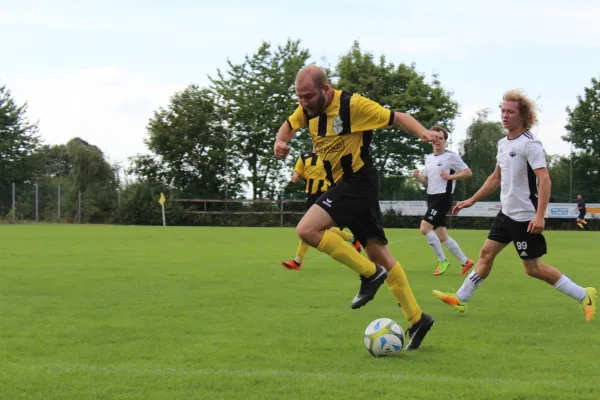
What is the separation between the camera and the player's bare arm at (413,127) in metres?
4.84

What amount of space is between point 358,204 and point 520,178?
1903 mm

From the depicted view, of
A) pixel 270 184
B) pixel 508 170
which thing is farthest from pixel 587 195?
pixel 508 170

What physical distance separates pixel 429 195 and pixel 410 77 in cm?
3390

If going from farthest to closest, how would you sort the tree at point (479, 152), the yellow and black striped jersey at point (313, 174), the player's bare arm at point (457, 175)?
1. the tree at point (479, 152)
2. the yellow and black striped jersey at point (313, 174)
3. the player's bare arm at point (457, 175)

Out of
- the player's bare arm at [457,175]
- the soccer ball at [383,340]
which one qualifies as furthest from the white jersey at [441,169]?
the soccer ball at [383,340]

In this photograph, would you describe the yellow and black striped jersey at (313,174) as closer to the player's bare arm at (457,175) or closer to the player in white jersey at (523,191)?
the player's bare arm at (457,175)

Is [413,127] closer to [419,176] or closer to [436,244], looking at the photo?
[419,176]

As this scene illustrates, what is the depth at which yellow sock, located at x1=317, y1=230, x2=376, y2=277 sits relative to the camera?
16.8 ft

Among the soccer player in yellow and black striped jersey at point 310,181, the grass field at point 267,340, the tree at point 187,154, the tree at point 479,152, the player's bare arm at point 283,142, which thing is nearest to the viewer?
the grass field at point 267,340

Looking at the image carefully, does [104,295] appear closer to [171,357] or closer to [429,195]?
[171,357]

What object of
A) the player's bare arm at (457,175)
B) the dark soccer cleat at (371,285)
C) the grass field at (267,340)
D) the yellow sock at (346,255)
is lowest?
the grass field at (267,340)

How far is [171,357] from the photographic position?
14.9ft

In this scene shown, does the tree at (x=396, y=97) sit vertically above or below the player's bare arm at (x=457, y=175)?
above

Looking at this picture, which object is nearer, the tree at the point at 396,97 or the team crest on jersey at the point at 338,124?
the team crest on jersey at the point at 338,124
